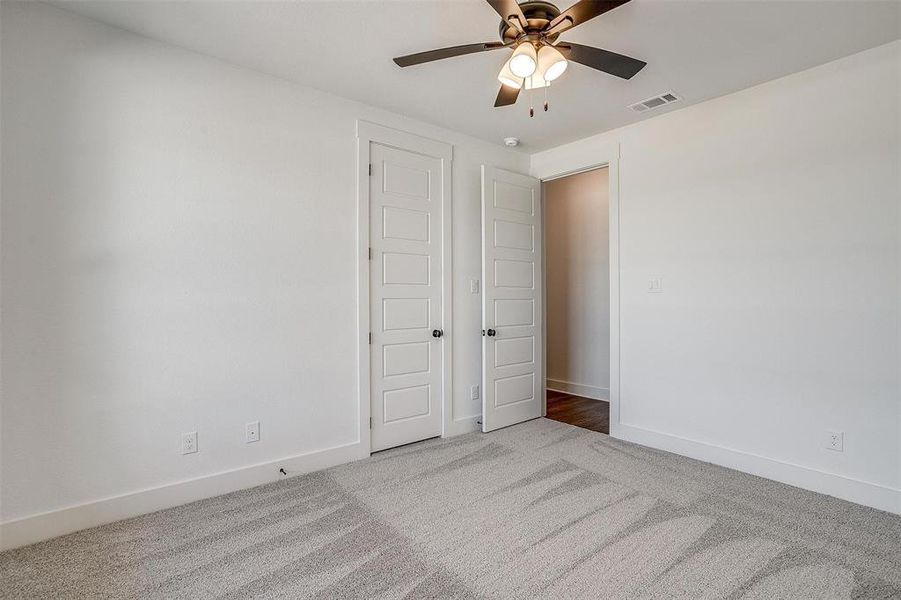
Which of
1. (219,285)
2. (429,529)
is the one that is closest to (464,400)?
(429,529)

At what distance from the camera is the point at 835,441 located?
2.58m

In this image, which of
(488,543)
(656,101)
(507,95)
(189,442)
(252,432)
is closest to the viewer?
(488,543)

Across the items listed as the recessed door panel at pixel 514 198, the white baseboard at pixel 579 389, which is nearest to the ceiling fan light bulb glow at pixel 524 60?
the recessed door panel at pixel 514 198

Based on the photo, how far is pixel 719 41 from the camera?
2.36 m

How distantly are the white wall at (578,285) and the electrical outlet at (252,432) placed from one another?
3897 millimetres

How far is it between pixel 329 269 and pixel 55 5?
194 centimetres

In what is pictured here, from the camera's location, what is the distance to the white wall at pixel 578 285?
5070 millimetres

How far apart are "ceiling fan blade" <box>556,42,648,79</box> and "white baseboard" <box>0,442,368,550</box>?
9.35 feet

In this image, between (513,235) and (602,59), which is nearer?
(602,59)

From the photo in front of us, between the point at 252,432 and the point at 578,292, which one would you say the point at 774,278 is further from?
the point at 252,432

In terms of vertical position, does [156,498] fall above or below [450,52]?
below

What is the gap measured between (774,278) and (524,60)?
7.50 feet

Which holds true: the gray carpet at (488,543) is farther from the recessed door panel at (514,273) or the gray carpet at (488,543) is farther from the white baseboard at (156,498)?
the recessed door panel at (514,273)

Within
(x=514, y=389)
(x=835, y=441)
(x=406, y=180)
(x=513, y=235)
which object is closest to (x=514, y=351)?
(x=514, y=389)
